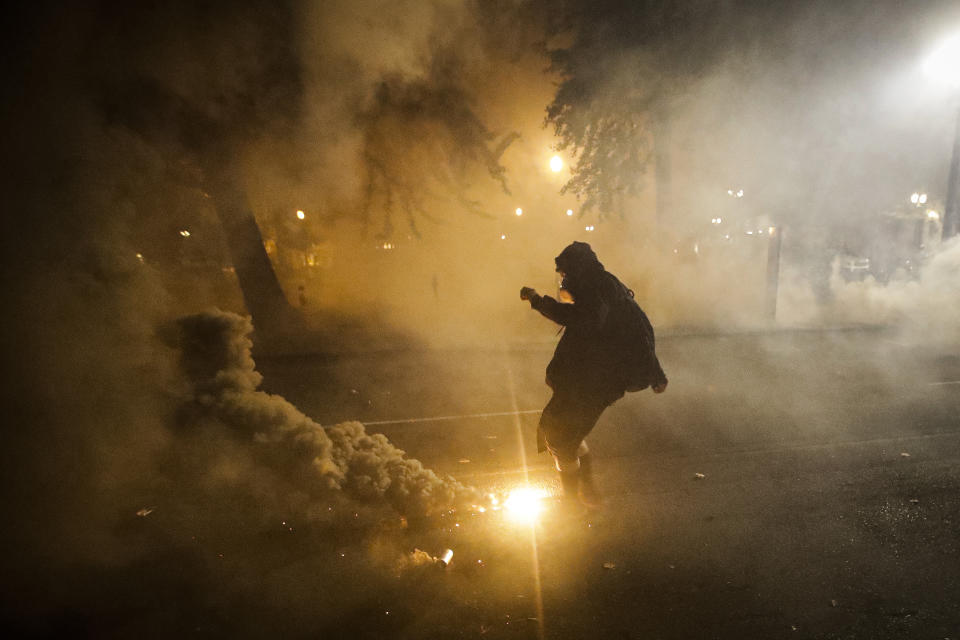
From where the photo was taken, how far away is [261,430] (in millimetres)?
2857

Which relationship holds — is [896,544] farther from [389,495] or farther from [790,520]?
[389,495]

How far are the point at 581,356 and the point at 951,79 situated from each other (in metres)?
11.6

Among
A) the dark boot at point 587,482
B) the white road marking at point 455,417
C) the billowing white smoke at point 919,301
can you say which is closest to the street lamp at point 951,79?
the billowing white smoke at point 919,301

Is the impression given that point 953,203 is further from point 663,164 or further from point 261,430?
point 261,430

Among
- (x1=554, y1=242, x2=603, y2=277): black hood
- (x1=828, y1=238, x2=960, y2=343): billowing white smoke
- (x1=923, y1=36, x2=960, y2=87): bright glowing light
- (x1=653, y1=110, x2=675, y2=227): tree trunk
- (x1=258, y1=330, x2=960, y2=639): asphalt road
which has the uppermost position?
(x1=923, y1=36, x2=960, y2=87): bright glowing light

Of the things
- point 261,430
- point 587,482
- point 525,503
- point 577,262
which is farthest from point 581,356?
point 261,430

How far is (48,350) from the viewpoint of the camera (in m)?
2.53

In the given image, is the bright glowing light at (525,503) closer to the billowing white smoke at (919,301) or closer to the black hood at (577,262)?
the black hood at (577,262)

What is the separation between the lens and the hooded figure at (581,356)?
2760mm

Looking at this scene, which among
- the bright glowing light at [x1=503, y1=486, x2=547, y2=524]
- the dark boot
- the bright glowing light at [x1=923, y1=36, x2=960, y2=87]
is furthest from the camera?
the bright glowing light at [x1=923, y1=36, x2=960, y2=87]

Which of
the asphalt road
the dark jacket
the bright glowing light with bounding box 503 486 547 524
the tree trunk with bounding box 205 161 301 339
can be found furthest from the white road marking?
the tree trunk with bounding box 205 161 301 339

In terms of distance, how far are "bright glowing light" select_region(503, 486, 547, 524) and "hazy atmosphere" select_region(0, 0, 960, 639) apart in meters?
0.03

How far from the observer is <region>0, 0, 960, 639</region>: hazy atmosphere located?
233cm

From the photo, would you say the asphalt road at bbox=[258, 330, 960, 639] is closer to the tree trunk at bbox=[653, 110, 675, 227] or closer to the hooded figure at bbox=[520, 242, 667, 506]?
the hooded figure at bbox=[520, 242, 667, 506]
